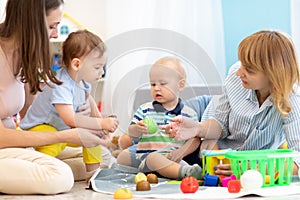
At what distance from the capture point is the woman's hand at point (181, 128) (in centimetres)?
173

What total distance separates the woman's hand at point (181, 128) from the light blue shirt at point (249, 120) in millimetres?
104

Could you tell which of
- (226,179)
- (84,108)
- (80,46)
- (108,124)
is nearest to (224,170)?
(226,179)

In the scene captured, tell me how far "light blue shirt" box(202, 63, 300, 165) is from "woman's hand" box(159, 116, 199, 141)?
104mm

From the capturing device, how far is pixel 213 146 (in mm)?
1848

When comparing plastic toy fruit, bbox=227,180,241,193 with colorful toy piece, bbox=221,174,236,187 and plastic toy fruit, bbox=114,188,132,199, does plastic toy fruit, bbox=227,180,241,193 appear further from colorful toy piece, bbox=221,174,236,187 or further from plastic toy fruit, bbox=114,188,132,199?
plastic toy fruit, bbox=114,188,132,199

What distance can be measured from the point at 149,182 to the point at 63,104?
14.1 inches

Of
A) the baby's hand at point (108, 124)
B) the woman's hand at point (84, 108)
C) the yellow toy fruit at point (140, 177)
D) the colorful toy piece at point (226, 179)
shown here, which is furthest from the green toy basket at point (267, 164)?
the woman's hand at point (84, 108)

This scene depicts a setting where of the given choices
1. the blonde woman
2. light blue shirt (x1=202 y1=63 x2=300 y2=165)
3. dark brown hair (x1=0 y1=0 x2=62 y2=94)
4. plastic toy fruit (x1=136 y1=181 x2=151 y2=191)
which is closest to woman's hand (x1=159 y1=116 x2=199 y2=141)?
the blonde woman

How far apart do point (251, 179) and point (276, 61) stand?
1.37 ft

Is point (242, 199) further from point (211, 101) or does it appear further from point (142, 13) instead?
point (142, 13)

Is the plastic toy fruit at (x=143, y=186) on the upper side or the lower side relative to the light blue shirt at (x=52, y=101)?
lower

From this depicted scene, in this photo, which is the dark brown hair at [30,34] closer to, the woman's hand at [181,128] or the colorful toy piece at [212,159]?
the woman's hand at [181,128]

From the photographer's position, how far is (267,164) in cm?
159

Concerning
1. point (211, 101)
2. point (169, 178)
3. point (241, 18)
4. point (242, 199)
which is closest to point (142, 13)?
point (241, 18)
